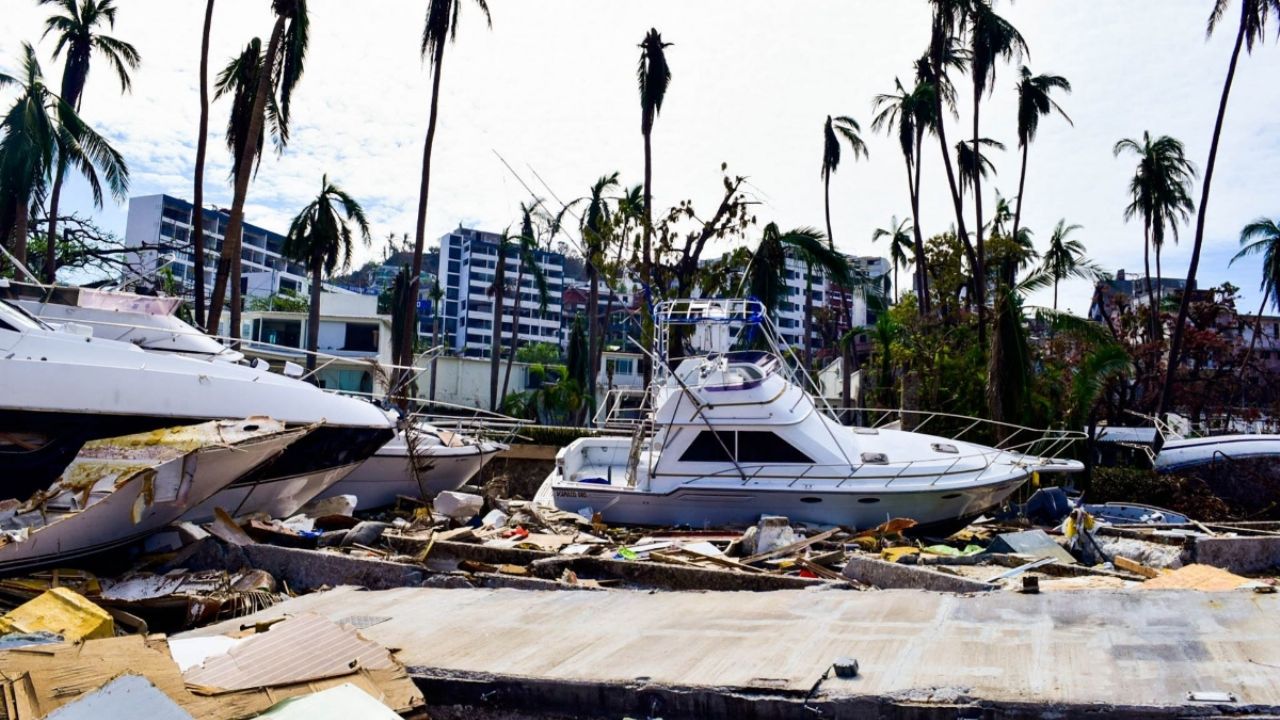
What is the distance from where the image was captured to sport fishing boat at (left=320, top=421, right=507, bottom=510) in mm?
14898

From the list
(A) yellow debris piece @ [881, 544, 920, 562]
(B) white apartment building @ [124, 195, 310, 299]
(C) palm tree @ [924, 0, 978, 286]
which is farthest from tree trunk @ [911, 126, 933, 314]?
(B) white apartment building @ [124, 195, 310, 299]

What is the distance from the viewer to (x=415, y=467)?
48.7ft

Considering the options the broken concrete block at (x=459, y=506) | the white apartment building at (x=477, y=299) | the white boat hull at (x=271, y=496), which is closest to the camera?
the white boat hull at (x=271, y=496)

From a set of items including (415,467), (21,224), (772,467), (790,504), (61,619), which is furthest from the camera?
(21,224)

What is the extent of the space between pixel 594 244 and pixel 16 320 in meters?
13.2

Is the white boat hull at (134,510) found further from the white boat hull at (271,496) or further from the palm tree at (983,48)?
the palm tree at (983,48)

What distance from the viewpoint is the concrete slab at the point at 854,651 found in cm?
390

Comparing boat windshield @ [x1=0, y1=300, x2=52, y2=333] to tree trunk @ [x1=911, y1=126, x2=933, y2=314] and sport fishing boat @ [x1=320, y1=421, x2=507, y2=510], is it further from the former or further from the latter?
tree trunk @ [x1=911, y1=126, x2=933, y2=314]

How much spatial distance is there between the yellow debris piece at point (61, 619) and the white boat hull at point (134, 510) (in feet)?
7.85

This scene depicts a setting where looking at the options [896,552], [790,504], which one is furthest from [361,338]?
[896,552]

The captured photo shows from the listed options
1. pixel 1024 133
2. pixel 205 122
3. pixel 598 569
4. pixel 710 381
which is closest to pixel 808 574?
pixel 598 569

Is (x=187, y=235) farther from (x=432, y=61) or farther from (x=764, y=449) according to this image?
(x=764, y=449)

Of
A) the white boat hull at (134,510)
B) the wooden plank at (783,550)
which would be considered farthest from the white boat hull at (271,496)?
the wooden plank at (783,550)

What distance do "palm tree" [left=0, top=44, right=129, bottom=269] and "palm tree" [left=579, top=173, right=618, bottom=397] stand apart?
10.4 metres
